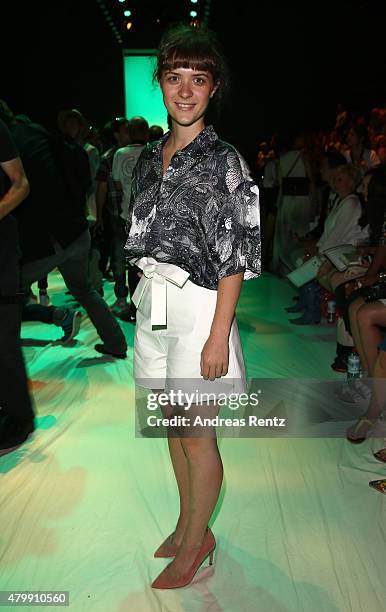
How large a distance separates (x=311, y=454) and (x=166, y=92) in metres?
1.61

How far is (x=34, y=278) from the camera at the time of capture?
3.12 m

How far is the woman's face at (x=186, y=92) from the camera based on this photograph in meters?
1.57

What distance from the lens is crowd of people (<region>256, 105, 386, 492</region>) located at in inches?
111

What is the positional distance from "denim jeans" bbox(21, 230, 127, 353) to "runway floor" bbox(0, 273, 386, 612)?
0.48m

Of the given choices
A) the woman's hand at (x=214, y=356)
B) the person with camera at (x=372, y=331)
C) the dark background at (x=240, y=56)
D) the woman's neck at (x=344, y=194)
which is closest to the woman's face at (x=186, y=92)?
the woman's hand at (x=214, y=356)

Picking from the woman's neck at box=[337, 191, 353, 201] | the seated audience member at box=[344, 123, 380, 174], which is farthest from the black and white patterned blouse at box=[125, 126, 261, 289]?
the seated audience member at box=[344, 123, 380, 174]

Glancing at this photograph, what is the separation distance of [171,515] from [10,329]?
1.01 metres

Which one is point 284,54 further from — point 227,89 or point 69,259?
point 227,89

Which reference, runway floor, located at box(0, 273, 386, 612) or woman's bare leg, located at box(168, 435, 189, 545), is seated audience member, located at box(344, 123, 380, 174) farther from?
woman's bare leg, located at box(168, 435, 189, 545)

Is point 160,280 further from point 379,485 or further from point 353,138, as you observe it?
point 353,138

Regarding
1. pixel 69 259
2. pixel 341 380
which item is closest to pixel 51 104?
pixel 69 259

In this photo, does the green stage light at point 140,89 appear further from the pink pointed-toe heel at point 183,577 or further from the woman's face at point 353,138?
the pink pointed-toe heel at point 183,577

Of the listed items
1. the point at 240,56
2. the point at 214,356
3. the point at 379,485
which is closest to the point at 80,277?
the point at 379,485

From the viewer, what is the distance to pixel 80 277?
348 centimetres
